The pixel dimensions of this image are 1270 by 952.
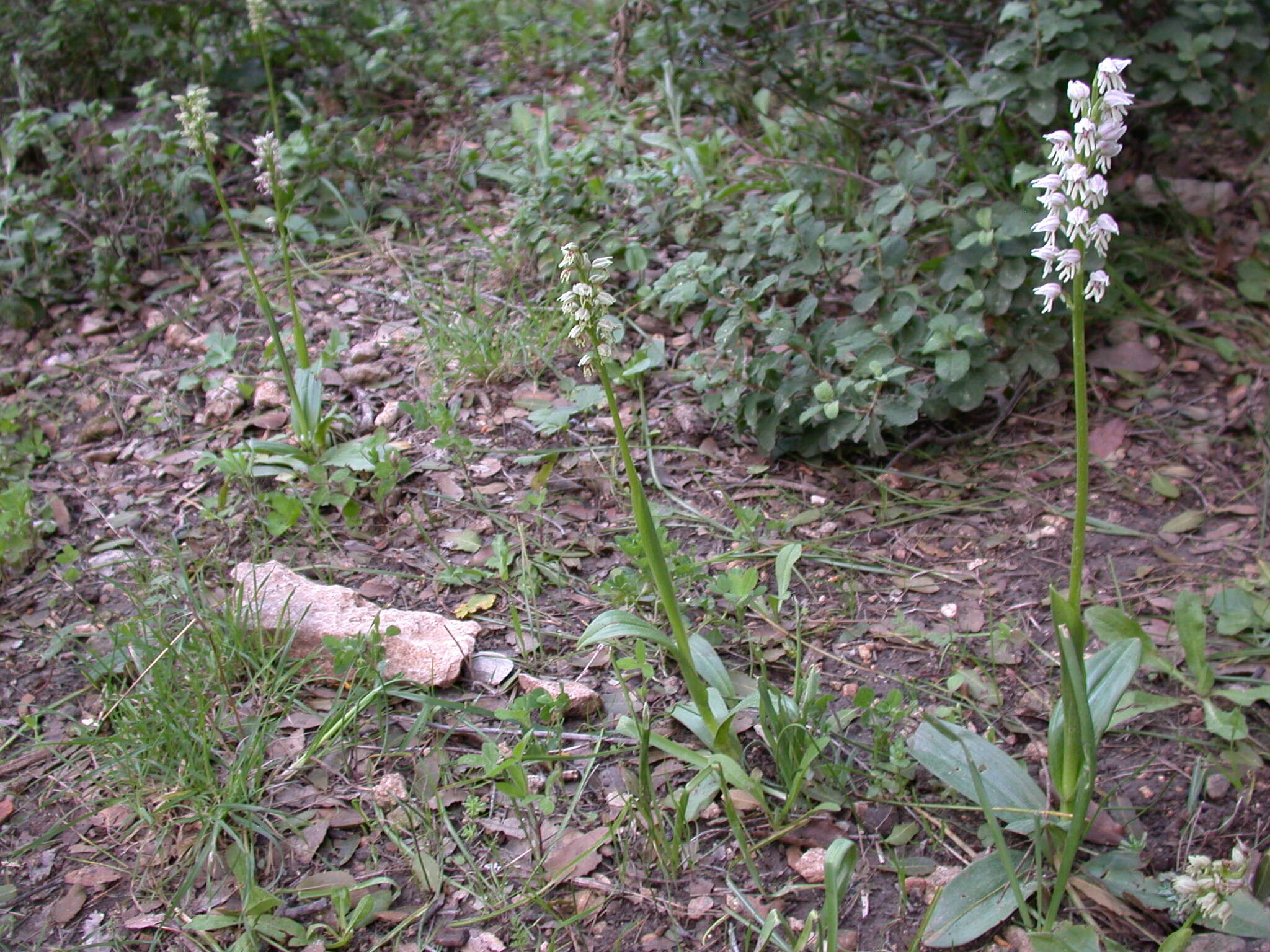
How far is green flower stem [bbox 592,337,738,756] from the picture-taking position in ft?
5.91

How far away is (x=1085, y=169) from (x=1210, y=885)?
1.20m

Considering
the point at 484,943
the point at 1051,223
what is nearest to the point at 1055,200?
the point at 1051,223

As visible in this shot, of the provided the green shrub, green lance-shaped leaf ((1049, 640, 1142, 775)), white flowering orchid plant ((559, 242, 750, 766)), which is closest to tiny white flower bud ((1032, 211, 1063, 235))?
white flowering orchid plant ((559, 242, 750, 766))

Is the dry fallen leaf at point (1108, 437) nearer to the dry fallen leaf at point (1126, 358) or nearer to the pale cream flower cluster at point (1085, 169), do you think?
the dry fallen leaf at point (1126, 358)

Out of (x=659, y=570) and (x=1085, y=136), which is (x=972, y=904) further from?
(x=1085, y=136)

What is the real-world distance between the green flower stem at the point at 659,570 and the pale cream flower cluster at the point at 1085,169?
2.44 feet

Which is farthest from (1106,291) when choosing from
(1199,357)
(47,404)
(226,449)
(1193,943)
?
(47,404)

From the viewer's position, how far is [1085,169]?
4.93ft

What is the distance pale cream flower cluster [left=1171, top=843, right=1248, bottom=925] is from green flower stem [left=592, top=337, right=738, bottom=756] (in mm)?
827

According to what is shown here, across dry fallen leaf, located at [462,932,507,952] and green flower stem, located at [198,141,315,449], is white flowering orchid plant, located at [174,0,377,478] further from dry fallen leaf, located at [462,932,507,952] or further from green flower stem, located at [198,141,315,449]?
dry fallen leaf, located at [462,932,507,952]

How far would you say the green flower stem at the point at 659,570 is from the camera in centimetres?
180

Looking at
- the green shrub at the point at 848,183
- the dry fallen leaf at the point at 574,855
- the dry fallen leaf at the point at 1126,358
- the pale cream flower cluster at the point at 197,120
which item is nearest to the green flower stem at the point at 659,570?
the dry fallen leaf at the point at 574,855

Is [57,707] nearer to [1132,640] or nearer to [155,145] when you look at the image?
[1132,640]

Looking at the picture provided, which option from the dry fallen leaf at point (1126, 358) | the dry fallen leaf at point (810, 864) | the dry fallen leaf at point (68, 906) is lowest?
the dry fallen leaf at point (810, 864)
